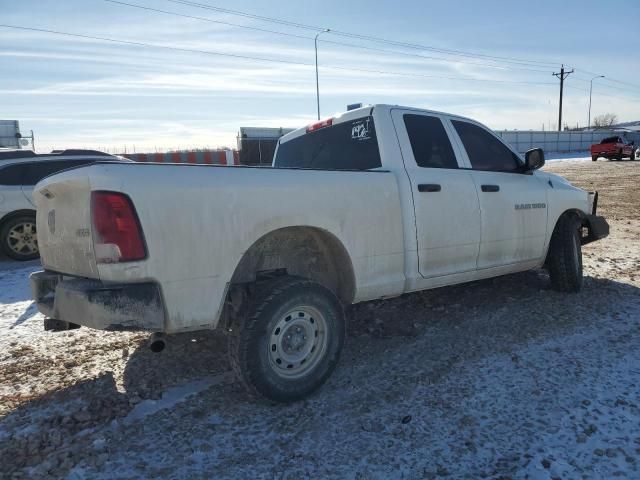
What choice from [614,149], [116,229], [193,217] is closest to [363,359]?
[193,217]

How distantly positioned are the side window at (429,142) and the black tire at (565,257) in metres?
1.73

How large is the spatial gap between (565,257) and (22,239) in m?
7.99

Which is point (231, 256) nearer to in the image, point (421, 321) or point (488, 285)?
point (421, 321)

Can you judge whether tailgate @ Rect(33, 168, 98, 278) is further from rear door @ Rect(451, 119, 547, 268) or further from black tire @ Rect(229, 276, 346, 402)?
rear door @ Rect(451, 119, 547, 268)

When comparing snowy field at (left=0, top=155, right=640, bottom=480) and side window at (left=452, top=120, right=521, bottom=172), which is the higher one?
side window at (left=452, top=120, right=521, bottom=172)

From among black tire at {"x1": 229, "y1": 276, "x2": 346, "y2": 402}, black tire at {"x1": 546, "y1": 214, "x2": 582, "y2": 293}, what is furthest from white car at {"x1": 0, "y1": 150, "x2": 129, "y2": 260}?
black tire at {"x1": 546, "y1": 214, "x2": 582, "y2": 293}

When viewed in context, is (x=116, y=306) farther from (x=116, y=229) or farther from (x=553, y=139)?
(x=553, y=139)

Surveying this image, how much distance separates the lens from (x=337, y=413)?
2.82 metres

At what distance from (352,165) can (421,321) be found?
5.36 feet

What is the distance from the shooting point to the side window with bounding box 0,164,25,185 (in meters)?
7.55

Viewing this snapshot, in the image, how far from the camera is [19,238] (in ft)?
24.7

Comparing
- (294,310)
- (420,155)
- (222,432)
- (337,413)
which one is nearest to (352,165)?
(420,155)

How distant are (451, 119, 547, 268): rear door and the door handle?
55cm

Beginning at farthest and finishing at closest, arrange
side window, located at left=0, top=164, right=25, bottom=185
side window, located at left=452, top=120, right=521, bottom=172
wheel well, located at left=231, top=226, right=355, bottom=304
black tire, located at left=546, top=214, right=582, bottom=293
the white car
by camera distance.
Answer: side window, located at left=0, top=164, right=25, bottom=185
the white car
black tire, located at left=546, top=214, right=582, bottom=293
side window, located at left=452, top=120, right=521, bottom=172
wheel well, located at left=231, top=226, right=355, bottom=304
